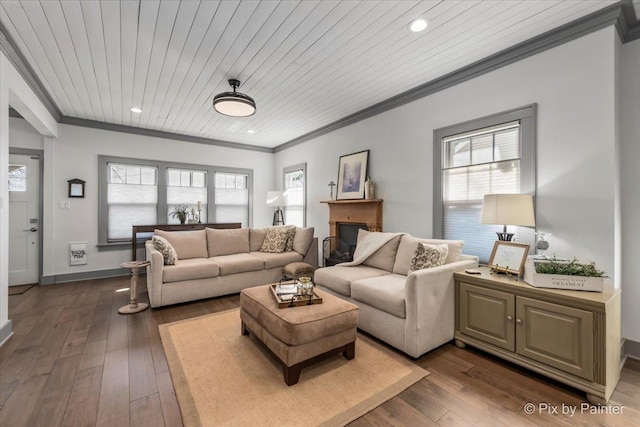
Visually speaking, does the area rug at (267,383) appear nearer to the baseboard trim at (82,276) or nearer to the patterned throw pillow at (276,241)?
the patterned throw pillow at (276,241)

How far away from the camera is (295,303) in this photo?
221 centimetres

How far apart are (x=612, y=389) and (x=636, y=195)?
1.56 m

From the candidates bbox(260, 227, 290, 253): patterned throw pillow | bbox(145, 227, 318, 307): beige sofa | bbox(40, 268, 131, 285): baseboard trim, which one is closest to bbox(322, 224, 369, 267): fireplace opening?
bbox(145, 227, 318, 307): beige sofa

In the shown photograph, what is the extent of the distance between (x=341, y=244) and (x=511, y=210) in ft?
9.54

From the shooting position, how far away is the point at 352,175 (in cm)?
460

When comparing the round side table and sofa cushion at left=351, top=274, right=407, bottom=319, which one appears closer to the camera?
sofa cushion at left=351, top=274, right=407, bottom=319

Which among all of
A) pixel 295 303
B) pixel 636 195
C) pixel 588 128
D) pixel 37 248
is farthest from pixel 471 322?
pixel 37 248

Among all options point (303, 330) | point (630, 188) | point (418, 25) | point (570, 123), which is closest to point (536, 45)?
point (570, 123)

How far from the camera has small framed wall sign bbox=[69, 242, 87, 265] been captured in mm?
4734

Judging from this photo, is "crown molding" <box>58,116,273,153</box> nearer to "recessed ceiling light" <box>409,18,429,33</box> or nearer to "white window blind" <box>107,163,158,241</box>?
"white window blind" <box>107,163,158,241</box>

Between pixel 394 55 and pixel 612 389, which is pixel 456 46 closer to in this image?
pixel 394 55

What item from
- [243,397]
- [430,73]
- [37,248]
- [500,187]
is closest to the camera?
[243,397]

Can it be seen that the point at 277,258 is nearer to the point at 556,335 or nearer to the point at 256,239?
the point at 256,239

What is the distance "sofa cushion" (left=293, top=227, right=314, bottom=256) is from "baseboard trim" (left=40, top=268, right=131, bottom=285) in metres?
3.36
